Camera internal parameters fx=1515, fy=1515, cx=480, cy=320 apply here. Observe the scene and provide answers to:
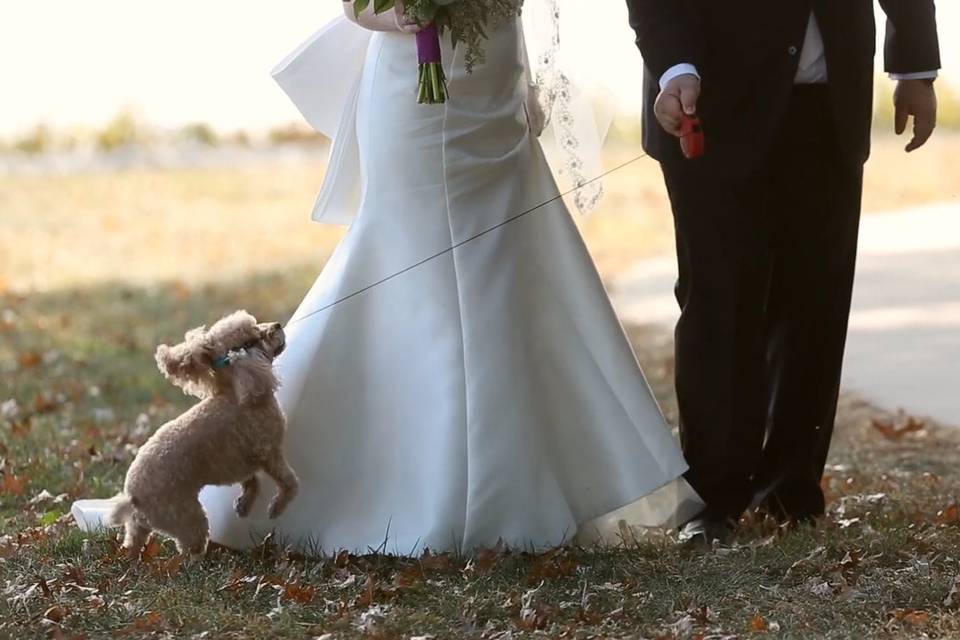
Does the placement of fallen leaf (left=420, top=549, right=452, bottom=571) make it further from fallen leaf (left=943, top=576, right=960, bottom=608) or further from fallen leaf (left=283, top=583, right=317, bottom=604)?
fallen leaf (left=943, top=576, right=960, bottom=608)

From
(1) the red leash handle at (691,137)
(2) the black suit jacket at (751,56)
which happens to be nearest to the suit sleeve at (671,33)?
(2) the black suit jacket at (751,56)

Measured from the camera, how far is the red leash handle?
4383 millimetres

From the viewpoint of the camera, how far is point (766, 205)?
4754 mm

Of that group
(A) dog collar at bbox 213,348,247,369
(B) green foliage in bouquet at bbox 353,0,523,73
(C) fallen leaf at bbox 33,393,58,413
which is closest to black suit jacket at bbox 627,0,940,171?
(B) green foliage in bouquet at bbox 353,0,523,73

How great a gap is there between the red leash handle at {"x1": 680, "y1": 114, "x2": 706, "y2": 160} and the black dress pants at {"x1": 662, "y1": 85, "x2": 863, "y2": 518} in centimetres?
24

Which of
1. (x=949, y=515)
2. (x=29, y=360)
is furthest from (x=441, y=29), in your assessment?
(x=29, y=360)

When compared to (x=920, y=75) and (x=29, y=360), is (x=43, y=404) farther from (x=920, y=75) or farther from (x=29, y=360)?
(x=920, y=75)

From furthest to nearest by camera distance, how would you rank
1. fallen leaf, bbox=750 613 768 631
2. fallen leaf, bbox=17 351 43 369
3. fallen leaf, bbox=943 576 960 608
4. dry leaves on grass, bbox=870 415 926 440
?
fallen leaf, bbox=17 351 43 369, dry leaves on grass, bbox=870 415 926 440, fallen leaf, bbox=943 576 960 608, fallen leaf, bbox=750 613 768 631

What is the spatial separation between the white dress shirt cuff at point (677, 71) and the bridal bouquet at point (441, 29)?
1.76ft

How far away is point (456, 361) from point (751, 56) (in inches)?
50.6

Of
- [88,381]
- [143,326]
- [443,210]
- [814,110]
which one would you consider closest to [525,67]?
[443,210]

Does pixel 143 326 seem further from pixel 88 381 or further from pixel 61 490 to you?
pixel 61 490

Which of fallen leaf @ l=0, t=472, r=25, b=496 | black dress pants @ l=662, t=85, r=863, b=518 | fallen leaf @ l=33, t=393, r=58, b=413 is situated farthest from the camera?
fallen leaf @ l=33, t=393, r=58, b=413

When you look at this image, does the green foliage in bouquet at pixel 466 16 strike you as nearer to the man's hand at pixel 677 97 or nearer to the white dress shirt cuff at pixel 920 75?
the man's hand at pixel 677 97
